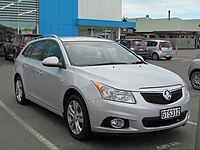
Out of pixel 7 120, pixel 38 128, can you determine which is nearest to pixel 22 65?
pixel 7 120

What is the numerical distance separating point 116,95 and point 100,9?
2754cm

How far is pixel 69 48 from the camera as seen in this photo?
535cm

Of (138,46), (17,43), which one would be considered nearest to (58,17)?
(138,46)

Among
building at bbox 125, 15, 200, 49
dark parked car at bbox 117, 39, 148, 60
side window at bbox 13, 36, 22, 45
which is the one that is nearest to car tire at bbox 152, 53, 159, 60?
dark parked car at bbox 117, 39, 148, 60

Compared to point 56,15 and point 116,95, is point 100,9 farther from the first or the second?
point 116,95

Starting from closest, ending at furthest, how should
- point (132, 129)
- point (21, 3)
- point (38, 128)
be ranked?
1. point (132, 129)
2. point (38, 128)
3. point (21, 3)

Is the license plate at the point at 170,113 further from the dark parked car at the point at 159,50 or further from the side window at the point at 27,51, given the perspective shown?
the dark parked car at the point at 159,50

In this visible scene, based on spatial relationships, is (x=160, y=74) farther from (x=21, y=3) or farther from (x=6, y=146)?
(x=21, y=3)

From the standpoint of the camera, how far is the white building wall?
2944cm

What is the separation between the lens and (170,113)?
4.19 m

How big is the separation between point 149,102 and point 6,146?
86.4 inches

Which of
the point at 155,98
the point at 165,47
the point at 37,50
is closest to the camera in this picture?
the point at 155,98

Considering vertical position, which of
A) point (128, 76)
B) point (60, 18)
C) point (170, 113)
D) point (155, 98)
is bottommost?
point (170, 113)

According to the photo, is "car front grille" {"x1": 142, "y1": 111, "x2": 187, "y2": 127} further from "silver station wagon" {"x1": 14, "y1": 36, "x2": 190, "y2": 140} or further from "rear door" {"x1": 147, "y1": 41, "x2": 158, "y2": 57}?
"rear door" {"x1": 147, "y1": 41, "x2": 158, "y2": 57}
